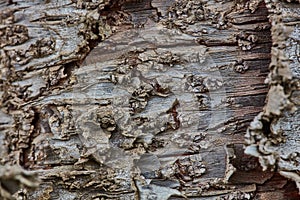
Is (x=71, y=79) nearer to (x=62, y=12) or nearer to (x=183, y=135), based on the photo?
(x=62, y=12)

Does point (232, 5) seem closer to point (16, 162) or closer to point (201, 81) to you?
point (201, 81)

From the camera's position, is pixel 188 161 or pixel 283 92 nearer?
pixel 283 92

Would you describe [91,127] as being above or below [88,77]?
below

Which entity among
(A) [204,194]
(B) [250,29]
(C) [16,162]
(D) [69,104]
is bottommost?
(A) [204,194]

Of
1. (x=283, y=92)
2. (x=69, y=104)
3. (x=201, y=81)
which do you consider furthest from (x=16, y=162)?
(x=283, y=92)

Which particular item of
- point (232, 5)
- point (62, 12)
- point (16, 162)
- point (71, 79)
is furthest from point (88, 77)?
point (232, 5)

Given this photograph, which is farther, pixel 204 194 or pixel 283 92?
pixel 204 194
